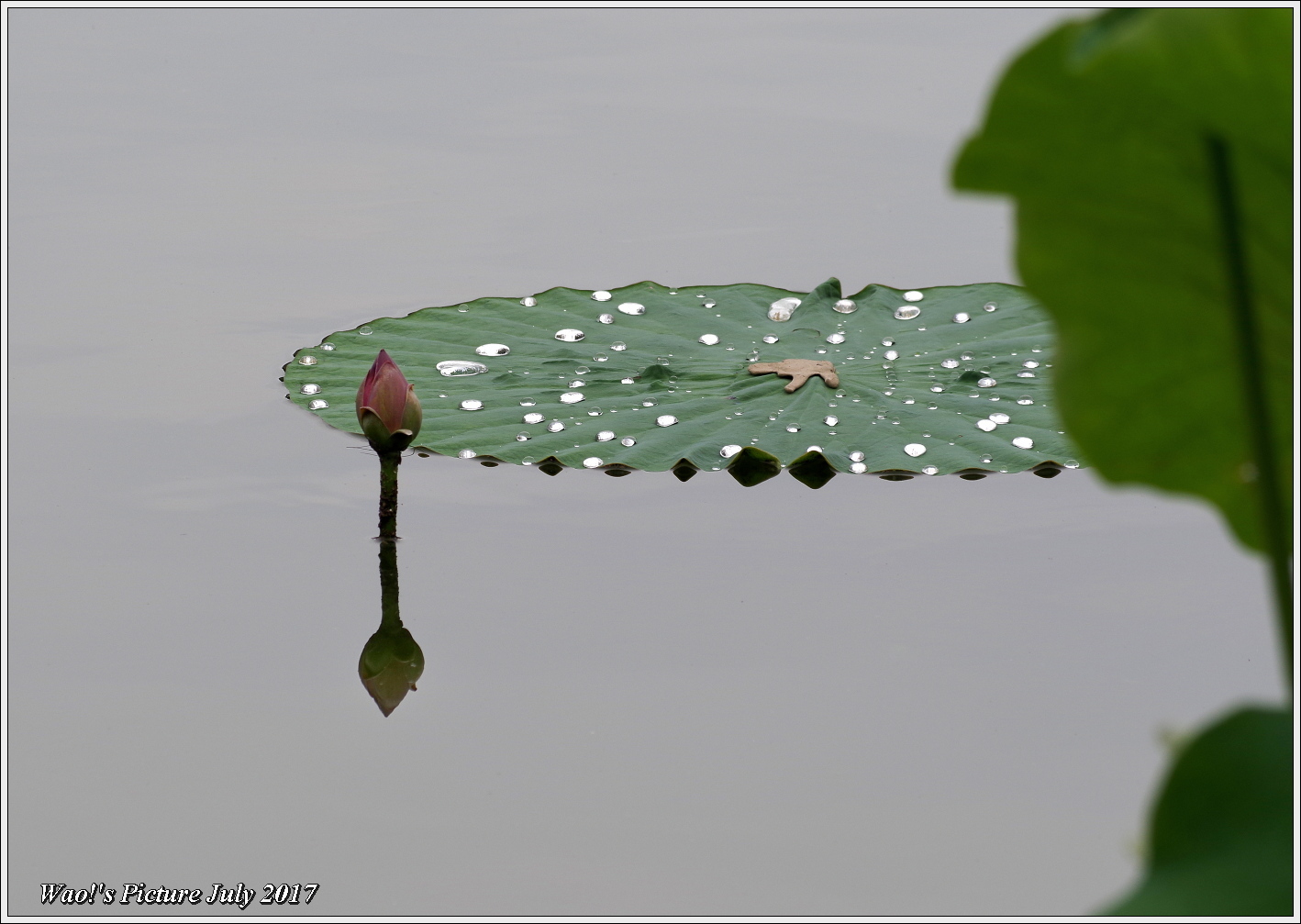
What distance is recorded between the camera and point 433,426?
2189 millimetres

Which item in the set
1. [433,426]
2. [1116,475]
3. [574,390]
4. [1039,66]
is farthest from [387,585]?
[1039,66]

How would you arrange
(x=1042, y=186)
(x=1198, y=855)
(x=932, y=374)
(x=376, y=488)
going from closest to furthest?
1. (x=1198, y=855)
2. (x=1042, y=186)
3. (x=376, y=488)
4. (x=932, y=374)

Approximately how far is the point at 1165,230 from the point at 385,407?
4.38ft

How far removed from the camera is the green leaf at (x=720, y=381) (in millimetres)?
2100

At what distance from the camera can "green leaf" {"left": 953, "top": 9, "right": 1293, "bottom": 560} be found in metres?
0.59

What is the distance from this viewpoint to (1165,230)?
71 cm

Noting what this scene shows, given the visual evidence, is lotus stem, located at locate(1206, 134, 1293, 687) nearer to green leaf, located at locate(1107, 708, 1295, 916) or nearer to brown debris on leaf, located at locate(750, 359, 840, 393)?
green leaf, located at locate(1107, 708, 1295, 916)

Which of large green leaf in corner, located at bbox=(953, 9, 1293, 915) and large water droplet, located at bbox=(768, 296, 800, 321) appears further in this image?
large water droplet, located at bbox=(768, 296, 800, 321)

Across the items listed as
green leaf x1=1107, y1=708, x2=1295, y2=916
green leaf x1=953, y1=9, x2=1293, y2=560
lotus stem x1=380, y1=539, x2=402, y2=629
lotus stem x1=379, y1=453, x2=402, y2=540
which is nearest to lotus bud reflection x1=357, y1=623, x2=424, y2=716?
lotus stem x1=380, y1=539, x2=402, y2=629

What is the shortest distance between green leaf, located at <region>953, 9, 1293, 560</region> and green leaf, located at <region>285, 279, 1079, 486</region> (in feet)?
4.00

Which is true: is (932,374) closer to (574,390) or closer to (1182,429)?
(574,390)

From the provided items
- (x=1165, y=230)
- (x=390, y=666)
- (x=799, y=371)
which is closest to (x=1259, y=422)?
(x=1165, y=230)

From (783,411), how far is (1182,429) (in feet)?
4.58

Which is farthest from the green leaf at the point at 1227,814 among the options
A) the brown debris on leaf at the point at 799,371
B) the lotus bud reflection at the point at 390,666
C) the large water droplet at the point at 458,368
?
the large water droplet at the point at 458,368
